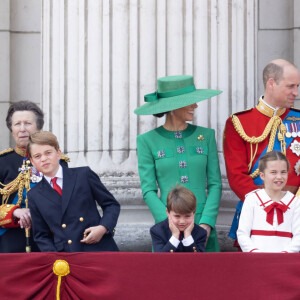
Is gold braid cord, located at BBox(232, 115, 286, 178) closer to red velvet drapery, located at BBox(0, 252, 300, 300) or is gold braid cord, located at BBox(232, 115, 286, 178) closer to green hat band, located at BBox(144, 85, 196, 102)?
green hat band, located at BBox(144, 85, 196, 102)

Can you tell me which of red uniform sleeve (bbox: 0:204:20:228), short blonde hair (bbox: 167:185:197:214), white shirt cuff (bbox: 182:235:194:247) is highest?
short blonde hair (bbox: 167:185:197:214)

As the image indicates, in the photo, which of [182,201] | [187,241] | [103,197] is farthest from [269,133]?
[103,197]

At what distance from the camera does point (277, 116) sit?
5.89m

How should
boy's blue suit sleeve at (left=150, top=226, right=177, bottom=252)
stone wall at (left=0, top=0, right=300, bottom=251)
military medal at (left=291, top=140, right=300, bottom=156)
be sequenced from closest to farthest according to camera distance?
boy's blue suit sleeve at (left=150, top=226, right=177, bottom=252) → military medal at (left=291, top=140, right=300, bottom=156) → stone wall at (left=0, top=0, right=300, bottom=251)

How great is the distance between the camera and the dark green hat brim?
18.6 ft

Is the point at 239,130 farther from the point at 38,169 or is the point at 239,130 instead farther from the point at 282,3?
the point at 282,3

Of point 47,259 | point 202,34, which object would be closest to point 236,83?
point 202,34

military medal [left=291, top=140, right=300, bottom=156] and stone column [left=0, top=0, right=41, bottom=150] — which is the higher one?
stone column [left=0, top=0, right=41, bottom=150]

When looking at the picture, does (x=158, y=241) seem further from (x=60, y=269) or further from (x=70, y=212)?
(x=60, y=269)

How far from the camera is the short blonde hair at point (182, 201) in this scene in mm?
5215

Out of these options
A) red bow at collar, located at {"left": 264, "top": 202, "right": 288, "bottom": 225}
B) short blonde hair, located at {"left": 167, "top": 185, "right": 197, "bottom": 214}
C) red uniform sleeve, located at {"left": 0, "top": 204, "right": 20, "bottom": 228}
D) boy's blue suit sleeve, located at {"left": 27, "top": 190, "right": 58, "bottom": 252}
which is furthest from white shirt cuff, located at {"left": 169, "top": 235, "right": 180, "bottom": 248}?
red uniform sleeve, located at {"left": 0, "top": 204, "right": 20, "bottom": 228}

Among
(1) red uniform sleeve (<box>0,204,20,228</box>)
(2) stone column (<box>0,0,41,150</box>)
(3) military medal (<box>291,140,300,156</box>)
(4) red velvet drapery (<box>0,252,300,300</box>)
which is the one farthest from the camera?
(2) stone column (<box>0,0,41,150</box>)

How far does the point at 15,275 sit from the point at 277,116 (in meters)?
2.09

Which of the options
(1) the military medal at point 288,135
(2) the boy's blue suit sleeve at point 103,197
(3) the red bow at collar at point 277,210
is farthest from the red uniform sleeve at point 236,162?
(2) the boy's blue suit sleeve at point 103,197
